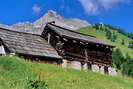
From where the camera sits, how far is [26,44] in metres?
34.6

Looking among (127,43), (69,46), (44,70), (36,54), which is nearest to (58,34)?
(69,46)

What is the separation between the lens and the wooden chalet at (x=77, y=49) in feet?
125

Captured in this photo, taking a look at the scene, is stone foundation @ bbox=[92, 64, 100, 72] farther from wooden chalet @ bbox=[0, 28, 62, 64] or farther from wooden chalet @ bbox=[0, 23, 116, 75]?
wooden chalet @ bbox=[0, 28, 62, 64]

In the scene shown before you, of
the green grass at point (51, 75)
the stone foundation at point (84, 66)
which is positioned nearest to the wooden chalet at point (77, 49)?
the stone foundation at point (84, 66)

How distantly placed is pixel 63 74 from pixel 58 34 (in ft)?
49.3

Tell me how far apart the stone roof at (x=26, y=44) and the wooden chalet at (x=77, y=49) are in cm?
131

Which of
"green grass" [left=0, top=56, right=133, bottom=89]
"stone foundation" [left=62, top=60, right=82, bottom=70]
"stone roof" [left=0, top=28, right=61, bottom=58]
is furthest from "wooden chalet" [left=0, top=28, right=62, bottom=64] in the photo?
"green grass" [left=0, top=56, right=133, bottom=89]

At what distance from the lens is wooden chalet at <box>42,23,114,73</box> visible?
3809cm

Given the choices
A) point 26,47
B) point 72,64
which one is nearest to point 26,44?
point 26,47

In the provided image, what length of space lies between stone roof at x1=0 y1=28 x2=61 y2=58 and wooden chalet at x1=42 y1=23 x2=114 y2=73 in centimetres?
131

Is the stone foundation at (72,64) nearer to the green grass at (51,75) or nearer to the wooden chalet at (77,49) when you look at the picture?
the wooden chalet at (77,49)

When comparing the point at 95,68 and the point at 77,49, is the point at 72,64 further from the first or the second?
the point at 95,68

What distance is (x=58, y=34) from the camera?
126ft

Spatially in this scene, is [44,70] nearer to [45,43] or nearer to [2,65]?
[2,65]
